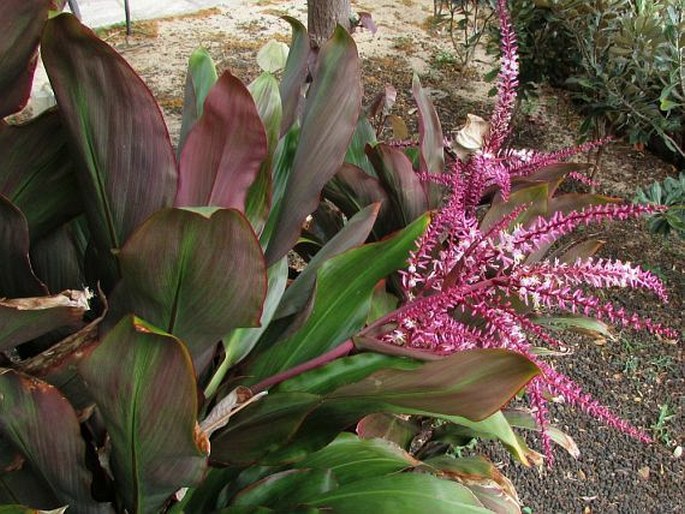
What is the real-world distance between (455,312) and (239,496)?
50 centimetres

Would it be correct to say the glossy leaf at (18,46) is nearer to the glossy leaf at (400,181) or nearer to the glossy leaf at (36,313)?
the glossy leaf at (36,313)

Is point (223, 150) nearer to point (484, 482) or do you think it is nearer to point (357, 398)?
point (357, 398)

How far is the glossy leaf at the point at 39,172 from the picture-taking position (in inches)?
39.4

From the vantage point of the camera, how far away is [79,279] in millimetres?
1234

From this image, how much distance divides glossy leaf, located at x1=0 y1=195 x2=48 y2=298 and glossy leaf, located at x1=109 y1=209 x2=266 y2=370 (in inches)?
5.6

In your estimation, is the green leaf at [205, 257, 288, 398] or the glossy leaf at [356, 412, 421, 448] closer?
the green leaf at [205, 257, 288, 398]

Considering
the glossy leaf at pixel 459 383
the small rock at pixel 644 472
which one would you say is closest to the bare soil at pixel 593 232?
the small rock at pixel 644 472

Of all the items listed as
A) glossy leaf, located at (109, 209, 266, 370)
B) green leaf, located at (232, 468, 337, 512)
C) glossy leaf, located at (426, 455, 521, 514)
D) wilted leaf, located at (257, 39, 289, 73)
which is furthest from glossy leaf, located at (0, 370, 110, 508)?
wilted leaf, located at (257, 39, 289, 73)

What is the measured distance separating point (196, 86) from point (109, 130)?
0.44 metres

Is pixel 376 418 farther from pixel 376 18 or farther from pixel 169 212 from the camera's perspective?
pixel 376 18

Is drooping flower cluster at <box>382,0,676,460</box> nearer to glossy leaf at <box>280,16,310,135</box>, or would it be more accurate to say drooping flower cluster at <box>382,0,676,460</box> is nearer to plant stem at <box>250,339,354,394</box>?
plant stem at <box>250,339,354,394</box>

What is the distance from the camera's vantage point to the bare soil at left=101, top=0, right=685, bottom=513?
2164 mm

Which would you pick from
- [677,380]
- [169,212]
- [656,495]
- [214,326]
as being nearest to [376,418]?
[214,326]

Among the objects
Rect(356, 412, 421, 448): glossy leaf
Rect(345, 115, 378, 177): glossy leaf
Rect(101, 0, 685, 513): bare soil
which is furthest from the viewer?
Rect(101, 0, 685, 513): bare soil
